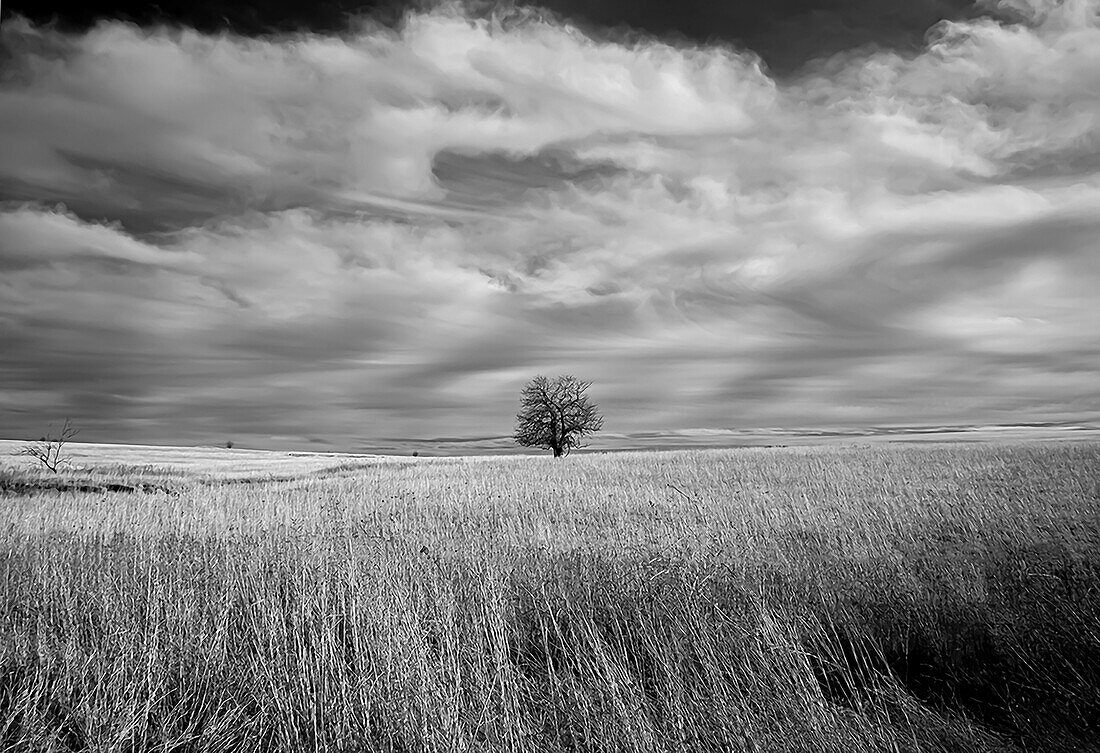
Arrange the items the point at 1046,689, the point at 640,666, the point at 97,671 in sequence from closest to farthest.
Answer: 1. the point at 1046,689
2. the point at 97,671
3. the point at 640,666

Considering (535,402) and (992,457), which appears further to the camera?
(535,402)

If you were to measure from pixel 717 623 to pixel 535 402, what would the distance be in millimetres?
51337

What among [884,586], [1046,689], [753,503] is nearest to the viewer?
[1046,689]

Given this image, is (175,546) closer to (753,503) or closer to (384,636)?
(384,636)

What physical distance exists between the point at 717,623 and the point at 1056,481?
1522 cm

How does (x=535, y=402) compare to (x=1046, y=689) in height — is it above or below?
above

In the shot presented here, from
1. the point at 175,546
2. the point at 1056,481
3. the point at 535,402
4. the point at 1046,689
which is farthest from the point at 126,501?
the point at 535,402

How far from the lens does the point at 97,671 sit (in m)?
5.97

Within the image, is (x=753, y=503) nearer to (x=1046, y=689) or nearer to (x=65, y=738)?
(x=1046, y=689)

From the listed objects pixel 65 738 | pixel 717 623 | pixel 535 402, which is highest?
pixel 535 402

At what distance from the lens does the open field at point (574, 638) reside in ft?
16.8

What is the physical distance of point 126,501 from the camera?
1970cm

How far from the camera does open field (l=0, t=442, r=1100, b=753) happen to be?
511 cm

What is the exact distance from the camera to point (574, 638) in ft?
21.2
